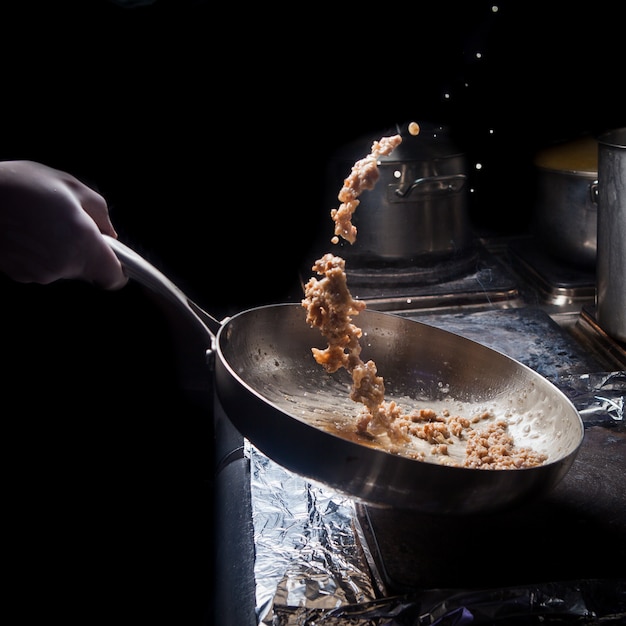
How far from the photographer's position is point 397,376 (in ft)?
3.62

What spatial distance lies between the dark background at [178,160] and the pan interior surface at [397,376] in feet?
2.81

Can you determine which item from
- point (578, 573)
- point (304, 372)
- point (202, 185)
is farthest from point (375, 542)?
point (202, 185)

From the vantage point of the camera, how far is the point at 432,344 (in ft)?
3.56

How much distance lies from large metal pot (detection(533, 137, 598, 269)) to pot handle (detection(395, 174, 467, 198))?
21 centimetres

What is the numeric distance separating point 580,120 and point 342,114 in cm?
64

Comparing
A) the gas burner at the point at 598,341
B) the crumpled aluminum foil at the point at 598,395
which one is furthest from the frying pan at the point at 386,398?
the gas burner at the point at 598,341

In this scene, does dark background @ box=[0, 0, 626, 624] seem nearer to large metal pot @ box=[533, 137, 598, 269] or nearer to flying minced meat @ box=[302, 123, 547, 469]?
large metal pot @ box=[533, 137, 598, 269]

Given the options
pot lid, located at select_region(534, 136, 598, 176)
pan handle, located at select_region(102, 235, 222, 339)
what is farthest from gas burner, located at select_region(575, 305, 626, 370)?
pan handle, located at select_region(102, 235, 222, 339)

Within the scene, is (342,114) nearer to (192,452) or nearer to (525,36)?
(525,36)

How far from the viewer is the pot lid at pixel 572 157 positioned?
5.08ft

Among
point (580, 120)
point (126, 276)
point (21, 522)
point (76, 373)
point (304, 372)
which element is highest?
point (580, 120)

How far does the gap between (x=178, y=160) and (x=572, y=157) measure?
1.02 m

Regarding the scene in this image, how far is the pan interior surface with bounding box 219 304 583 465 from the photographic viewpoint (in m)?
0.95

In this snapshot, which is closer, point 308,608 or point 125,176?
point 308,608
